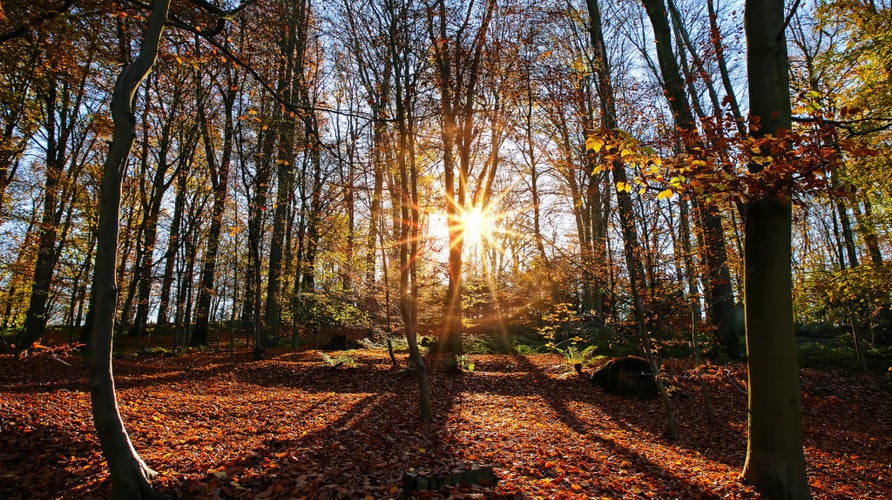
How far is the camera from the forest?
3916mm

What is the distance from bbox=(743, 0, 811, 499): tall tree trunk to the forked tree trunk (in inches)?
218

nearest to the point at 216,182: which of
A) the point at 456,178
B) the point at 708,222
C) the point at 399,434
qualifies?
the point at 456,178

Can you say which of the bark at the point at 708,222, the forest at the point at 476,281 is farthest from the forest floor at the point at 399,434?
the bark at the point at 708,222

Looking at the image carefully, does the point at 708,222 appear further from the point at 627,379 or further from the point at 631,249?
the point at 631,249

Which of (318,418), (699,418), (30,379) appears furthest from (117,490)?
(699,418)

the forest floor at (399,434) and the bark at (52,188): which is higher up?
the bark at (52,188)

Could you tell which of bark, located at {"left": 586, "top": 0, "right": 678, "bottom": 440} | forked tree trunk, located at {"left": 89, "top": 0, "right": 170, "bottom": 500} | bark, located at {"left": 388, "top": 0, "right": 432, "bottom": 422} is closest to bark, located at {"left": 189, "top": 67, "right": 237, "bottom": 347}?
bark, located at {"left": 388, "top": 0, "right": 432, "bottom": 422}

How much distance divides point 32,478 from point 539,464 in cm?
549

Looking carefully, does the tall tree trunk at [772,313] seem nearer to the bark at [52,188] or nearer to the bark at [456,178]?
the bark at [456,178]

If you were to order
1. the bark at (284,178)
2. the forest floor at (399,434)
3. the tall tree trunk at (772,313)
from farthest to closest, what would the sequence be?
the bark at (284,178) < the forest floor at (399,434) < the tall tree trunk at (772,313)

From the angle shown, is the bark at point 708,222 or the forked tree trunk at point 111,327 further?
the bark at point 708,222

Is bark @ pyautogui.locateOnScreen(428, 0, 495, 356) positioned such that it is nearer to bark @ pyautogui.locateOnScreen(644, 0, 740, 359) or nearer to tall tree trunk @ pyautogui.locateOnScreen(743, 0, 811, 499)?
bark @ pyautogui.locateOnScreen(644, 0, 740, 359)

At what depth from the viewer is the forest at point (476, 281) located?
392cm

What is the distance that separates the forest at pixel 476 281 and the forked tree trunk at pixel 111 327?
0.07 feet
